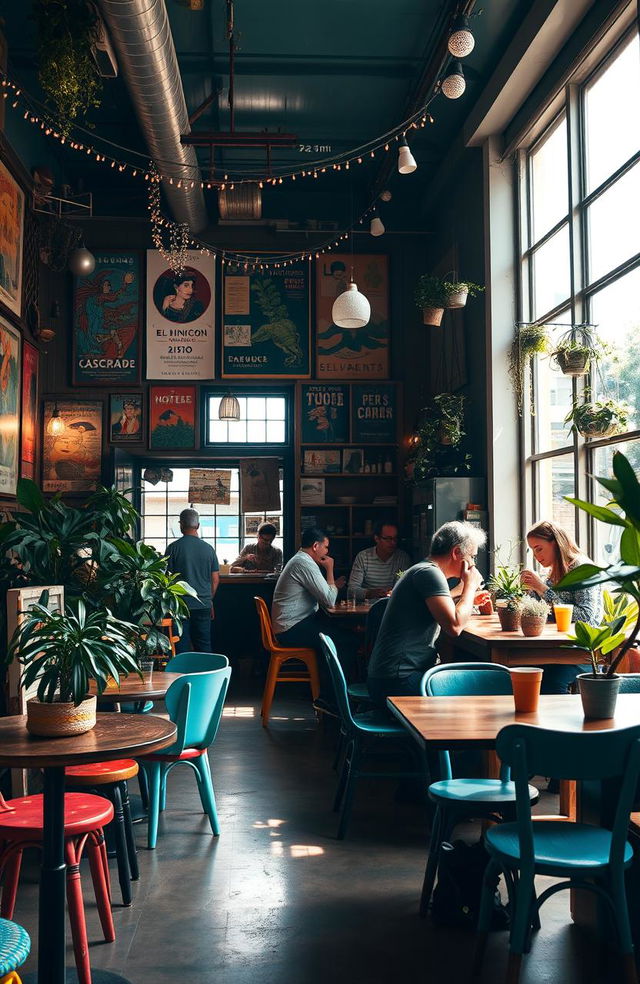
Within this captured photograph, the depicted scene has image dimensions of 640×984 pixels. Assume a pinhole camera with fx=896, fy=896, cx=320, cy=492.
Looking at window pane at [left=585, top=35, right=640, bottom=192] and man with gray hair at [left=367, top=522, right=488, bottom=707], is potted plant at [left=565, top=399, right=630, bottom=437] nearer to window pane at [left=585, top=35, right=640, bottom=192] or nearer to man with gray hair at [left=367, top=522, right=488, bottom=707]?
man with gray hair at [left=367, top=522, right=488, bottom=707]

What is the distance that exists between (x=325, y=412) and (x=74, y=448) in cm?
264

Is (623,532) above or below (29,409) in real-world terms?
below

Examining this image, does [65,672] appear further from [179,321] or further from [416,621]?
[179,321]

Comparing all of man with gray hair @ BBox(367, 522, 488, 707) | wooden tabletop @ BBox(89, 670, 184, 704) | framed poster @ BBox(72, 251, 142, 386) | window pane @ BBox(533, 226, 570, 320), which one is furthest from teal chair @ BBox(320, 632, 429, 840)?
framed poster @ BBox(72, 251, 142, 386)

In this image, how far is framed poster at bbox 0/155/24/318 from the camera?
23.2 feet

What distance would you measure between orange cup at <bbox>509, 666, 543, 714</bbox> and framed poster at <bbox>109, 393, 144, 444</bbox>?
6.85 metres

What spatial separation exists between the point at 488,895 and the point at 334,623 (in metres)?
4.32

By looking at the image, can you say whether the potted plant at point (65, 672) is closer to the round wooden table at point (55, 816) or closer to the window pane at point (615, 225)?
the round wooden table at point (55, 816)

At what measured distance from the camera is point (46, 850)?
2.52 meters

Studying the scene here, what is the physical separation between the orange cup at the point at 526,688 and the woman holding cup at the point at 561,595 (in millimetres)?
1797

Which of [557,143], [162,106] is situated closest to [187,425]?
[162,106]

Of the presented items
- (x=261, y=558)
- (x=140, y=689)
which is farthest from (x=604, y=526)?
(x=261, y=558)

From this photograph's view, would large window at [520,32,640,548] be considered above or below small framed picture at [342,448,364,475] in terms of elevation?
above

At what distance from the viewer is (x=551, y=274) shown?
6754 millimetres
